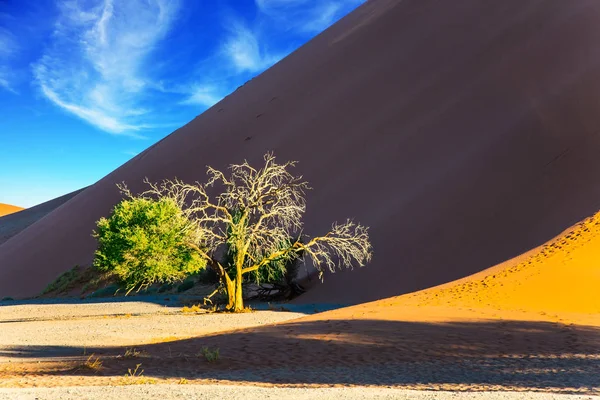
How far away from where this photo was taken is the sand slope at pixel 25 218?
260 feet

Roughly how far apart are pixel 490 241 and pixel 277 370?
16.8 meters

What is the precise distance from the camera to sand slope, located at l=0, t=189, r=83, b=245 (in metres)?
79.1

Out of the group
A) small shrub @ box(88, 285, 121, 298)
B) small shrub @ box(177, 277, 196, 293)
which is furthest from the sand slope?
small shrub @ box(177, 277, 196, 293)

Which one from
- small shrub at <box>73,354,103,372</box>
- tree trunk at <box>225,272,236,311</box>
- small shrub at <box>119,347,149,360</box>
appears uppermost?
tree trunk at <box>225,272,236,311</box>

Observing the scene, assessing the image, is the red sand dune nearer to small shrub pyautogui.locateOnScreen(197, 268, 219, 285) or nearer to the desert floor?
small shrub pyautogui.locateOnScreen(197, 268, 219, 285)

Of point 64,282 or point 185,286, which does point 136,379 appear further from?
point 64,282

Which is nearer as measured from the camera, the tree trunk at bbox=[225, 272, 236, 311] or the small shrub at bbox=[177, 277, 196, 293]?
the tree trunk at bbox=[225, 272, 236, 311]

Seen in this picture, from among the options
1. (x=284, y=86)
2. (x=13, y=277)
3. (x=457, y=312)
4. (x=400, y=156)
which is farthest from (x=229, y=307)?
(x=284, y=86)

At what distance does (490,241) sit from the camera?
24.5m

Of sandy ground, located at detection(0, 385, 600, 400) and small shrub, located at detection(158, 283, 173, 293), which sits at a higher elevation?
small shrub, located at detection(158, 283, 173, 293)

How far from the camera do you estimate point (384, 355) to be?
36.4ft

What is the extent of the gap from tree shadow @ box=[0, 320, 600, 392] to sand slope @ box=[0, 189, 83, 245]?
71.8 m

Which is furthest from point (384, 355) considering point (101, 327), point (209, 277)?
point (209, 277)

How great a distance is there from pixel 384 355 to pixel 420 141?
80.0 feet
